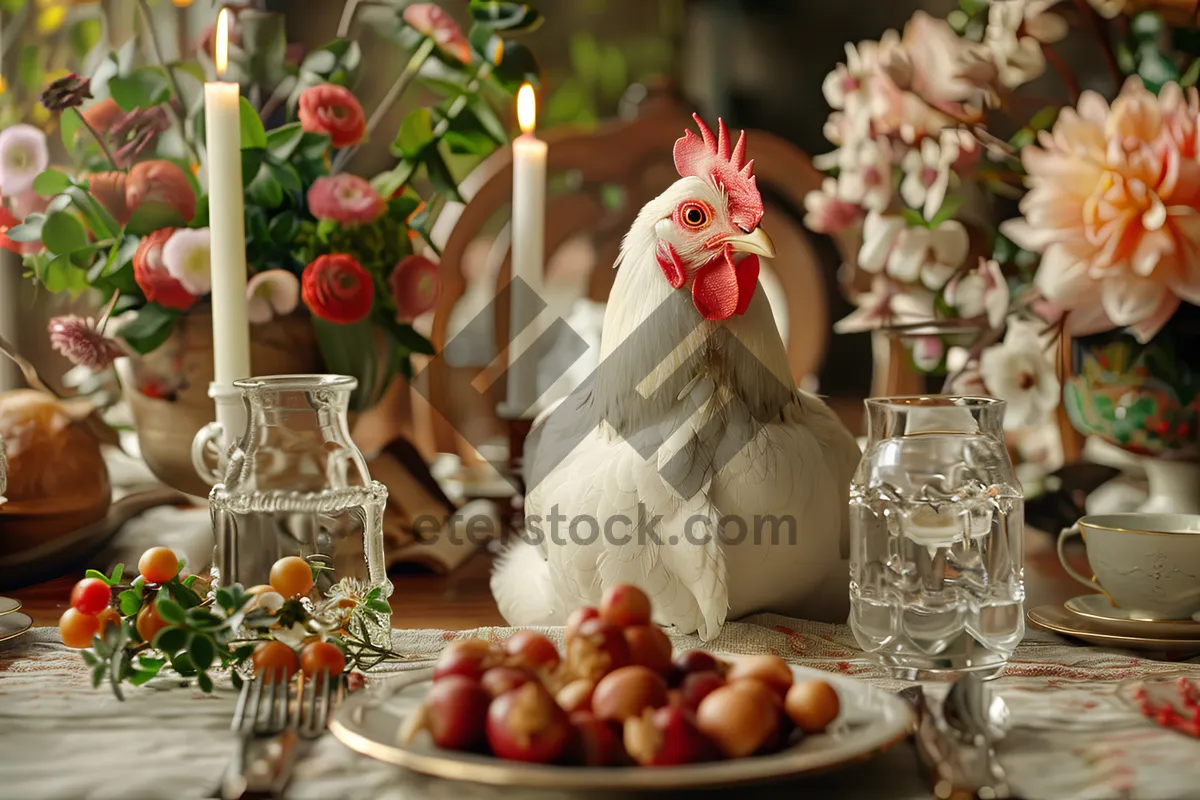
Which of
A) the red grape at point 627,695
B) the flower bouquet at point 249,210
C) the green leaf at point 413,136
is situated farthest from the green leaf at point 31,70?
the red grape at point 627,695

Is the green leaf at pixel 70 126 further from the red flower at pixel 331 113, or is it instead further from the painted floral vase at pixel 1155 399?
the painted floral vase at pixel 1155 399

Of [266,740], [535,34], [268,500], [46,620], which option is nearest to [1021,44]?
[535,34]

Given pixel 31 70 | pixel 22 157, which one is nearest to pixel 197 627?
pixel 22 157

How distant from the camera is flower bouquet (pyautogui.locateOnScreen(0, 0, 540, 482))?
42.3 inches

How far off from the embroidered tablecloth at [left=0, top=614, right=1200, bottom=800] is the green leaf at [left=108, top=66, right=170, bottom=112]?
59 centimetres

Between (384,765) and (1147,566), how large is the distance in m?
0.57

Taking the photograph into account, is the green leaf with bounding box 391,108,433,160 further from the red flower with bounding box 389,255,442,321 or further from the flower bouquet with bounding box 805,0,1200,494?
the flower bouquet with bounding box 805,0,1200,494

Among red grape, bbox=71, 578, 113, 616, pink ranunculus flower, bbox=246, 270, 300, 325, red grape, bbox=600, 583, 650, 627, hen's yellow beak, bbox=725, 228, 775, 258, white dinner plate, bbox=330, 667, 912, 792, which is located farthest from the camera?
pink ranunculus flower, bbox=246, 270, 300, 325

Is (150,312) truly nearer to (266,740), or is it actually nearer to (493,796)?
(266,740)

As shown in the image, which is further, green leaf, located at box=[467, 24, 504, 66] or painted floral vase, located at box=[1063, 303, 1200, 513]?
green leaf, located at box=[467, 24, 504, 66]

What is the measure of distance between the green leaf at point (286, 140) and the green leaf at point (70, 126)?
0.20 m

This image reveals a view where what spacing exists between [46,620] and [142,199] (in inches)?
16.0

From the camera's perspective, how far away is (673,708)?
520 mm

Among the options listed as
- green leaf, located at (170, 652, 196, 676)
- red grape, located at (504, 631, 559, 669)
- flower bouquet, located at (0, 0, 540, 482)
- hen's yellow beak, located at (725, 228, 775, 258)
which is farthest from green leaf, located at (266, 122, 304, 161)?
red grape, located at (504, 631, 559, 669)
